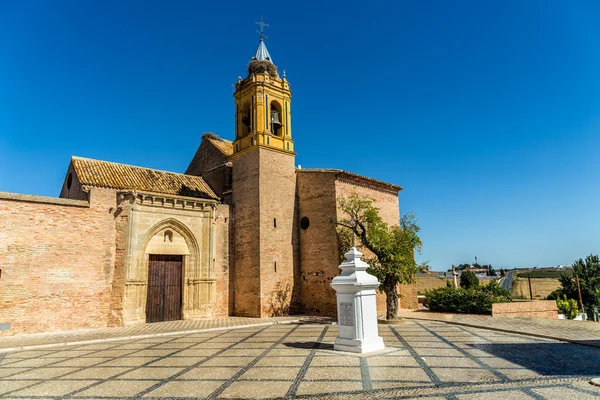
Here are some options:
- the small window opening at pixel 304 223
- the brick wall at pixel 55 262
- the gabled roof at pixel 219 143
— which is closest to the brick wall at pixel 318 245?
the small window opening at pixel 304 223

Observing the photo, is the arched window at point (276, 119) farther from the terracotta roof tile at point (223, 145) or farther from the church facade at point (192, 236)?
the terracotta roof tile at point (223, 145)

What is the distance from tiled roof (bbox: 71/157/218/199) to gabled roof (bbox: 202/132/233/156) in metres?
2.33

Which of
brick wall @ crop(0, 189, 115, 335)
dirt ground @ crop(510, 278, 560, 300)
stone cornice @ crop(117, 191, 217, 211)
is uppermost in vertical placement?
stone cornice @ crop(117, 191, 217, 211)

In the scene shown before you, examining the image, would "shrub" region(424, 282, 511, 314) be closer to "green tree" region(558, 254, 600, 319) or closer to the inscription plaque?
"green tree" region(558, 254, 600, 319)

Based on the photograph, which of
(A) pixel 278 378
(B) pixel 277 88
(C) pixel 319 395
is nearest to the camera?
(C) pixel 319 395

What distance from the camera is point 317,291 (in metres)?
16.5

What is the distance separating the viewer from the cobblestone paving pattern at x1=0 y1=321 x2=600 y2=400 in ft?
18.7

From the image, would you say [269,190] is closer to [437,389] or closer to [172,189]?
[172,189]

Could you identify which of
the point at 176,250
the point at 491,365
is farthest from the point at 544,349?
the point at 176,250

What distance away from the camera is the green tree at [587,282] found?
20.5 metres

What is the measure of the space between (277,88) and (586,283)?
20.2 m

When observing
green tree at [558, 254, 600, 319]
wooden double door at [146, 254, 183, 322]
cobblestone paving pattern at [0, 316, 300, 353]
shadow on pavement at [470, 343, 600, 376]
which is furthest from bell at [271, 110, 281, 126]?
green tree at [558, 254, 600, 319]

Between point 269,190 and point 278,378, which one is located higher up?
point 269,190

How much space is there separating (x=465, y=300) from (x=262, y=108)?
1268 cm
